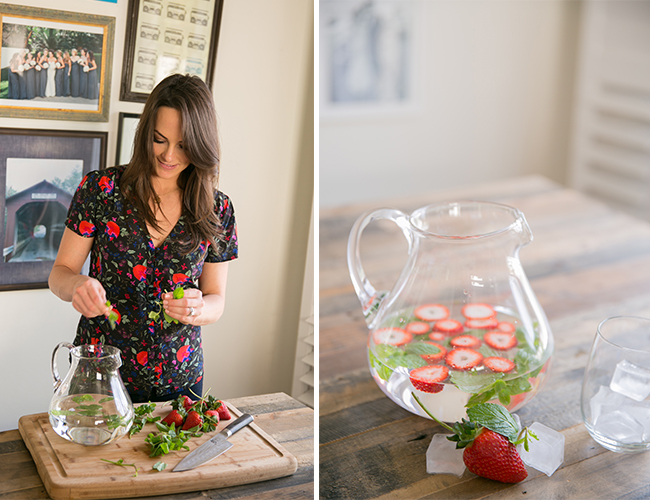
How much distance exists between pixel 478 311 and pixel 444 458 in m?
0.20

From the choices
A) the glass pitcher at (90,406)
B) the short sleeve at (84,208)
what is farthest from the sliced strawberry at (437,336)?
the short sleeve at (84,208)

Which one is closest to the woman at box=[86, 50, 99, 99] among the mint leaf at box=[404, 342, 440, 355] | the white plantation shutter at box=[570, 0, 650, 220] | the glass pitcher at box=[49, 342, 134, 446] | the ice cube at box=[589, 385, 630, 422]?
the glass pitcher at box=[49, 342, 134, 446]

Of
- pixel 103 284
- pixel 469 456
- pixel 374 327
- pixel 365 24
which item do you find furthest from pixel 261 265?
pixel 365 24

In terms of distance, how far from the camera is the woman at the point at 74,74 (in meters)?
0.95

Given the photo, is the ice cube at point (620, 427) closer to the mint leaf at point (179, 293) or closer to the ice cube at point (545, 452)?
the ice cube at point (545, 452)

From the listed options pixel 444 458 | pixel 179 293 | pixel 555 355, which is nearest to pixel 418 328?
pixel 444 458

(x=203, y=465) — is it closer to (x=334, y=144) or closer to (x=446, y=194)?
(x=446, y=194)

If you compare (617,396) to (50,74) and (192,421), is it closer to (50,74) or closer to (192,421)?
(192,421)

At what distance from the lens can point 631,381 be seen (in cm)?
73

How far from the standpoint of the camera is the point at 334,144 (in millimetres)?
3521

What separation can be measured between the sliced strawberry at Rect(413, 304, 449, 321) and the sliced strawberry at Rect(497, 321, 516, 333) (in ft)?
0.22

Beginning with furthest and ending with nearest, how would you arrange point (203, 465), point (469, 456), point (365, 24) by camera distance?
1. point (365, 24)
2. point (203, 465)
3. point (469, 456)

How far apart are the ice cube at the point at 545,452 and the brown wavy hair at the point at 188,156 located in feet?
1.94

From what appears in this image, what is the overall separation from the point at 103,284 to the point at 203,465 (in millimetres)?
350
